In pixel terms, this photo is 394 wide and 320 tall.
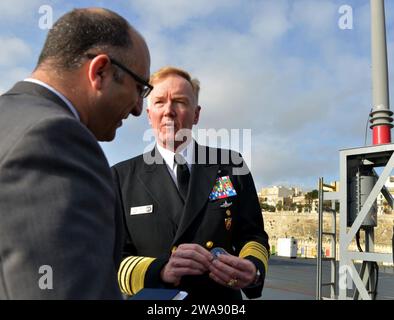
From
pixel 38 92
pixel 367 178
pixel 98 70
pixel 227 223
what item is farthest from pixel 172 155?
pixel 367 178

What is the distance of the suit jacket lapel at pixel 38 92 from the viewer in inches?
51.2

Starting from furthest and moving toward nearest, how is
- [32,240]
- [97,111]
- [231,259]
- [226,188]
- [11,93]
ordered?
[226,188], [231,259], [97,111], [11,93], [32,240]

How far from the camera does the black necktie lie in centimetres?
250

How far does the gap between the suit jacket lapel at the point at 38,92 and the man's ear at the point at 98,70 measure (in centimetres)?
13

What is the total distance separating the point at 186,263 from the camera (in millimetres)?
2006

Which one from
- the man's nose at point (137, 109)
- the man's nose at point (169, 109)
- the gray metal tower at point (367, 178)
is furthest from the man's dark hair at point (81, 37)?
the gray metal tower at point (367, 178)

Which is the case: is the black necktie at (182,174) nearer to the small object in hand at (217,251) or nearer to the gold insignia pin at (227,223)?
the gold insignia pin at (227,223)

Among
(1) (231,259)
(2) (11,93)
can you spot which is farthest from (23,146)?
(1) (231,259)

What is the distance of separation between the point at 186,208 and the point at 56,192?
137 cm

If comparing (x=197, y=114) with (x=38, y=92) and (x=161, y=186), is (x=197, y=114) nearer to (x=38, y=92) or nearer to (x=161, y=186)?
(x=161, y=186)

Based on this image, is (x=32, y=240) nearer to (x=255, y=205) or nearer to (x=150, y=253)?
(x=150, y=253)
